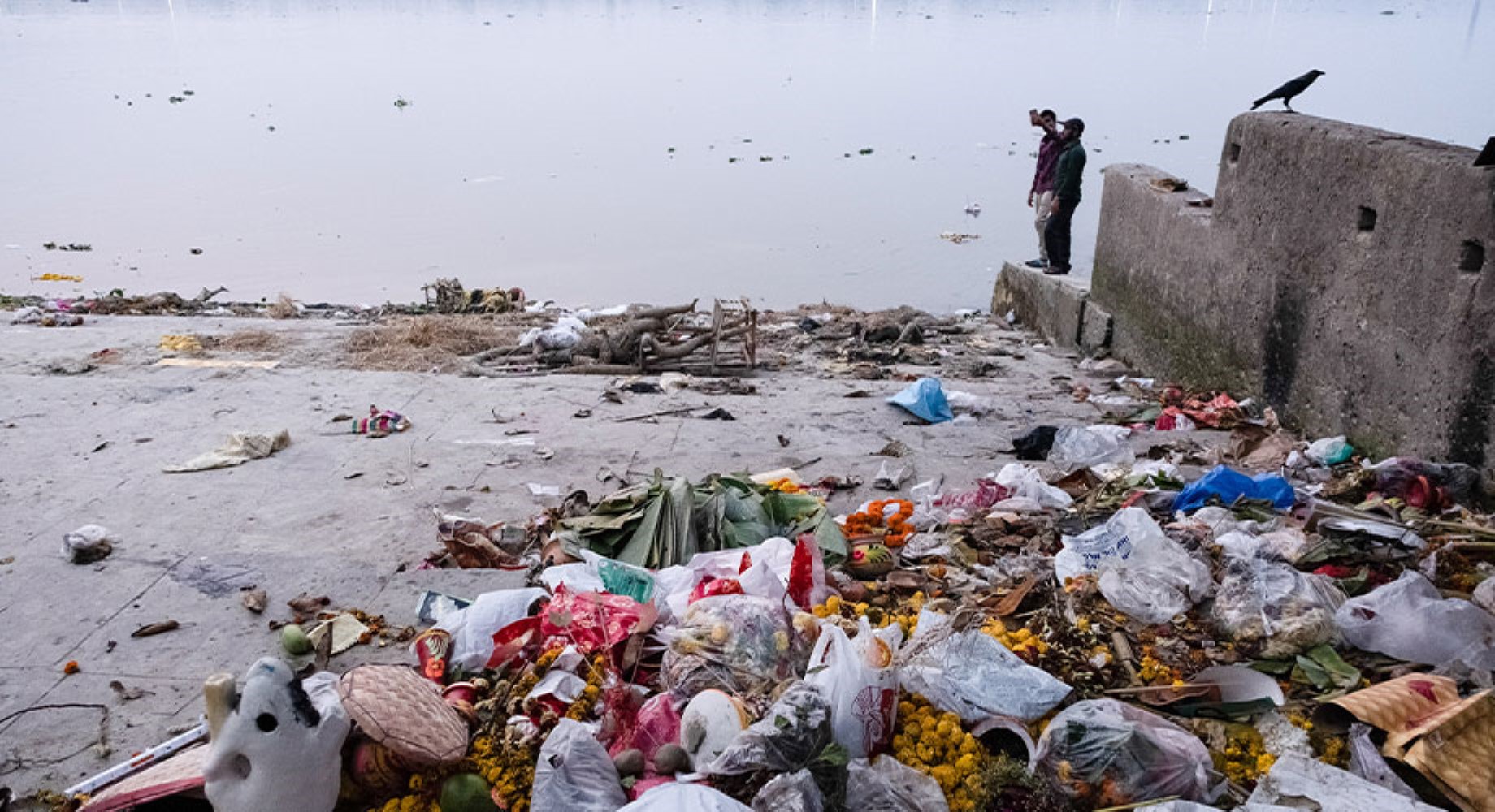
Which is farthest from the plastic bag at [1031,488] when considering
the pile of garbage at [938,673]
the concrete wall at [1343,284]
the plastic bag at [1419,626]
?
the concrete wall at [1343,284]

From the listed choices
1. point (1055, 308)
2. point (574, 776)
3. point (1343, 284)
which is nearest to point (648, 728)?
point (574, 776)

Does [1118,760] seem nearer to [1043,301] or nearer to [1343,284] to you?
[1343,284]

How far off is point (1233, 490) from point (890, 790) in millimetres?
2182

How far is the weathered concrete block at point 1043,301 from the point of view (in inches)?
332

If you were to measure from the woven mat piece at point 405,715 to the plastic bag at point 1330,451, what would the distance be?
148 inches

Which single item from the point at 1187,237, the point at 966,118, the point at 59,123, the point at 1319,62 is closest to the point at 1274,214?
the point at 1187,237

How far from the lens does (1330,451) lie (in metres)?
4.45

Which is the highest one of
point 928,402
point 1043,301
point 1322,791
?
point 1322,791

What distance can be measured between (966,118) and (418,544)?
63.5ft

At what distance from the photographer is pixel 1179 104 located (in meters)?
22.2

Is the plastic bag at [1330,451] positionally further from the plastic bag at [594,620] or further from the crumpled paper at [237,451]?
the crumpled paper at [237,451]

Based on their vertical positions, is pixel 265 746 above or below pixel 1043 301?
above

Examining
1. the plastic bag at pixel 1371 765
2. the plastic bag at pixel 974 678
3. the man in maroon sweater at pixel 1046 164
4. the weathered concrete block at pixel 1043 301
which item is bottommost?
the weathered concrete block at pixel 1043 301

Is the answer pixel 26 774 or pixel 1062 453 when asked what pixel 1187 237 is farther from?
pixel 26 774
